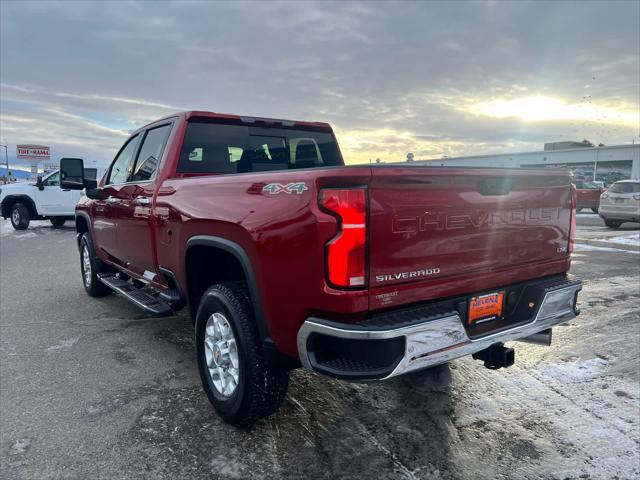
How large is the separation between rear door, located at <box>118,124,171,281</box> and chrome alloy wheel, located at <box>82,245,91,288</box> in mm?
1719

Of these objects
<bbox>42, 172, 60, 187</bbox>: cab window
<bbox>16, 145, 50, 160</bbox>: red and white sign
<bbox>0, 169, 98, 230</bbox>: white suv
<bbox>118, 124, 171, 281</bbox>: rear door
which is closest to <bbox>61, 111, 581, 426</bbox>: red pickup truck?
<bbox>118, 124, 171, 281</bbox>: rear door

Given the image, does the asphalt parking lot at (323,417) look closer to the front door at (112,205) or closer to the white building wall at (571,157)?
the front door at (112,205)

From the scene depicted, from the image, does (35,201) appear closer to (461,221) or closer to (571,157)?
(461,221)

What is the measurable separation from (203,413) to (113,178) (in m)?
3.32

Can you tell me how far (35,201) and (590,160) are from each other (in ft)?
140

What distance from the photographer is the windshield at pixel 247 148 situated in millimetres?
4066

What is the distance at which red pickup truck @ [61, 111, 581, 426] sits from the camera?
88.4 inches

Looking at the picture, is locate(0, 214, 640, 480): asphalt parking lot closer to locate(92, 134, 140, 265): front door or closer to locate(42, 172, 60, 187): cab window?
locate(92, 134, 140, 265): front door

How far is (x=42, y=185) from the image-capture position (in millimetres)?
14836

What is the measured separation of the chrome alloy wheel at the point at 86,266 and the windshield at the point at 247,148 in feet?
9.87

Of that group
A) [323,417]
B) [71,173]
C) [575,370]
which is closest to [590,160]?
[575,370]

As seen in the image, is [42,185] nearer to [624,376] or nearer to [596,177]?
[624,376]

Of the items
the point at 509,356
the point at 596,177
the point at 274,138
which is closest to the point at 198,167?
the point at 274,138

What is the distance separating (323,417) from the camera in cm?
312
